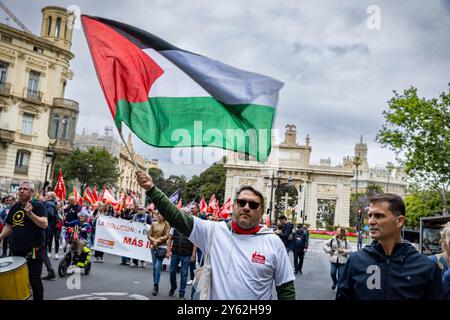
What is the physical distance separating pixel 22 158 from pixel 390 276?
36.6 metres

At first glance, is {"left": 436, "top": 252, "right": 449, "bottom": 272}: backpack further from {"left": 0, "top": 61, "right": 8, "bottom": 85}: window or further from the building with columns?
the building with columns

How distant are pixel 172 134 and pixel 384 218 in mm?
1966

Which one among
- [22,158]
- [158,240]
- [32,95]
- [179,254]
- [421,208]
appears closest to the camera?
[179,254]

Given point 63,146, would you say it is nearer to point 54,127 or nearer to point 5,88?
point 54,127

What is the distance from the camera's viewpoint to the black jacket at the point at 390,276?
2.67m

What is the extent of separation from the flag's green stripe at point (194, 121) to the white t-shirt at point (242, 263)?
3.05ft

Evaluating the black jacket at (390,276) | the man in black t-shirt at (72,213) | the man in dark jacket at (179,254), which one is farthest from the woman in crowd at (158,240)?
the black jacket at (390,276)

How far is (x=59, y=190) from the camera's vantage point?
21.2m

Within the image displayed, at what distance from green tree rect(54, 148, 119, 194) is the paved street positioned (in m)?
35.5

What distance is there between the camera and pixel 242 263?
119 inches

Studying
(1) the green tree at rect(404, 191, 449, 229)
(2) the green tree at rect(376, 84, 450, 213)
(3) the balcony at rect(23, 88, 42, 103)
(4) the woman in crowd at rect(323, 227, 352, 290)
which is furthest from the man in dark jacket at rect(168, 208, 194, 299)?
(1) the green tree at rect(404, 191, 449, 229)

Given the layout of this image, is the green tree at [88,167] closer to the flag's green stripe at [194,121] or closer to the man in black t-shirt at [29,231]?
the man in black t-shirt at [29,231]

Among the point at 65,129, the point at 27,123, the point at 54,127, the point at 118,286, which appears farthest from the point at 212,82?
the point at 65,129

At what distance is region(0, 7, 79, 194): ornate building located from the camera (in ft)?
111
